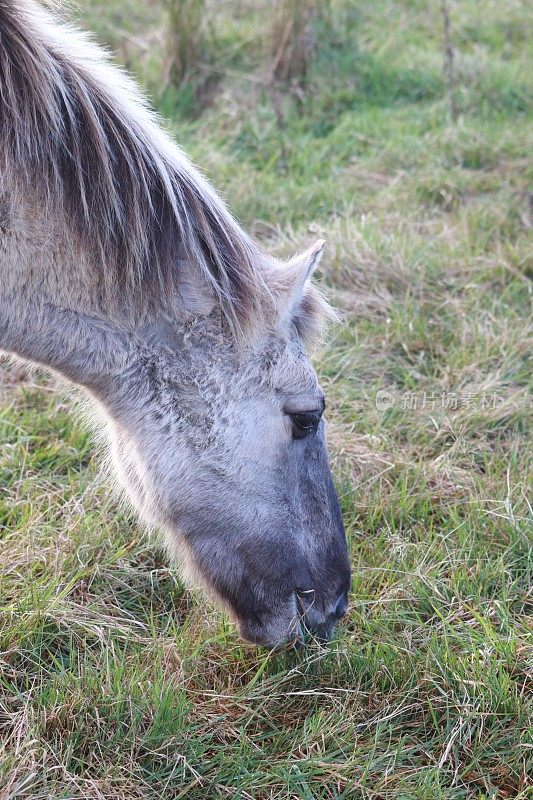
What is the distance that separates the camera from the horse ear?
8.84ft

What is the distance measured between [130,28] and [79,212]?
5652 mm

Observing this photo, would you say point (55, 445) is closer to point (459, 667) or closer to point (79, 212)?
point (79, 212)

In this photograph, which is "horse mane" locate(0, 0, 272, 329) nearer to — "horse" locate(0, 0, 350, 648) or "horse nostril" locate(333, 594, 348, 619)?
"horse" locate(0, 0, 350, 648)

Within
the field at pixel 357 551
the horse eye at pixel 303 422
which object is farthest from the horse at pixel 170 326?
the field at pixel 357 551

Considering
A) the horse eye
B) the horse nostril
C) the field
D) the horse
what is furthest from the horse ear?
the horse nostril

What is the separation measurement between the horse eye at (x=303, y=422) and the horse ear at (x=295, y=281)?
0.30 metres

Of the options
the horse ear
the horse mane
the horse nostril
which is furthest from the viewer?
the horse nostril

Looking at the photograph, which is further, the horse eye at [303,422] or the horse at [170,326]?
the horse eye at [303,422]

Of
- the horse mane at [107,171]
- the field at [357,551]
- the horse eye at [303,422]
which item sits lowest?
the field at [357,551]

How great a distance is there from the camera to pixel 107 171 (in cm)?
250

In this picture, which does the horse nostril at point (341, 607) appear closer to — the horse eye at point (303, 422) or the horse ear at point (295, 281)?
the horse eye at point (303, 422)

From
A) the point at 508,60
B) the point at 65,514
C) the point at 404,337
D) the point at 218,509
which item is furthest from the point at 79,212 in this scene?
the point at 508,60

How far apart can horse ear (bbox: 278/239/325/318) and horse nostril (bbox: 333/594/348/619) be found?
907 millimetres

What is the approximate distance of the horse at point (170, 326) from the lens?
97.9 inches
